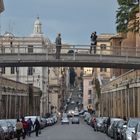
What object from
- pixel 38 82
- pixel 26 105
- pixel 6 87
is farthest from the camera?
pixel 38 82

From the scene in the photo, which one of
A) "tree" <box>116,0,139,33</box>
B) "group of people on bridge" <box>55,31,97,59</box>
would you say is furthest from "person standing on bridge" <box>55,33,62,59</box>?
"tree" <box>116,0,139,33</box>

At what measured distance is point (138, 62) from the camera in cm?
4559

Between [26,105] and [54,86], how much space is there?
287 feet

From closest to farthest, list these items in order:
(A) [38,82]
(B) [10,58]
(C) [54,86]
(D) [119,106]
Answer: (B) [10,58], (D) [119,106], (A) [38,82], (C) [54,86]

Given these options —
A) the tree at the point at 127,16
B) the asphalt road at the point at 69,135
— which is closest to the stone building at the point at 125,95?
the asphalt road at the point at 69,135

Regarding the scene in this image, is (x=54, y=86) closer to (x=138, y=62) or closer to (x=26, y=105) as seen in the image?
(x=26, y=105)

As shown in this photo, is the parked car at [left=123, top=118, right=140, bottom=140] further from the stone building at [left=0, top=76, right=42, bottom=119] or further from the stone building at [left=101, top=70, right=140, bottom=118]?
the stone building at [left=0, top=76, right=42, bottom=119]

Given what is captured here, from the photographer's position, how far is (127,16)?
46844mm

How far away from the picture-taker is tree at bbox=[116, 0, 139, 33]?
45.8 meters

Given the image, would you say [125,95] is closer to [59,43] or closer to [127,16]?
[127,16]

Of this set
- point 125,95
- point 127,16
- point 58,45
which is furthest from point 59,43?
point 125,95

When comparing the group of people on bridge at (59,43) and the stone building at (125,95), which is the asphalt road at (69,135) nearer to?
the stone building at (125,95)

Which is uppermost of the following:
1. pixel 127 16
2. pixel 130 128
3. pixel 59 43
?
pixel 127 16

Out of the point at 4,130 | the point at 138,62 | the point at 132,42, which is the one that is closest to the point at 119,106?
the point at 132,42
